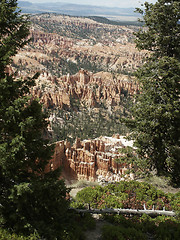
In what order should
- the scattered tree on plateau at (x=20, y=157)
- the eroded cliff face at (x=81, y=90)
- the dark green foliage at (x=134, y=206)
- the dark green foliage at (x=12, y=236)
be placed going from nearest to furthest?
the scattered tree on plateau at (x=20, y=157) < the dark green foliage at (x=12, y=236) < the dark green foliage at (x=134, y=206) < the eroded cliff face at (x=81, y=90)

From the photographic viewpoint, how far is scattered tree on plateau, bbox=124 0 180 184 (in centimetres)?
1088

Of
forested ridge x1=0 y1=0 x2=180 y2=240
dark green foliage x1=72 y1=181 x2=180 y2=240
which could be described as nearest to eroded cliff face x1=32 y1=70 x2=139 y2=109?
dark green foliage x1=72 y1=181 x2=180 y2=240

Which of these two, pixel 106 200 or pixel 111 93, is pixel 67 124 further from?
pixel 106 200

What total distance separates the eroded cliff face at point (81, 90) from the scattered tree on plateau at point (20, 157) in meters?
75.7

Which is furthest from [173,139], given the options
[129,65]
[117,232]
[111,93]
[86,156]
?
[129,65]

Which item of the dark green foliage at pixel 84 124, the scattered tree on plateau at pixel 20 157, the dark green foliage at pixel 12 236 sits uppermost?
the scattered tree on plateau at pixel 20 157

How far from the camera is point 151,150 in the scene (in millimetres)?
12555

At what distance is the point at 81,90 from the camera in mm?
101000

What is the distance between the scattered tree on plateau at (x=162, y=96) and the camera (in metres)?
10.9

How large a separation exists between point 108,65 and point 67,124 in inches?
4489

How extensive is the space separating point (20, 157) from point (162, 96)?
7603mm

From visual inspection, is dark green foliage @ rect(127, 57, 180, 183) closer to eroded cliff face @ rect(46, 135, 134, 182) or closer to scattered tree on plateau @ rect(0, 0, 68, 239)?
scattered tree on plateau @ rect(0, 0, 68, 239)

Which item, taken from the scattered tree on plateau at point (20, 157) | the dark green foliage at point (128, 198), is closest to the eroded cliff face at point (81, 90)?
the dark green foliage at point (128, 198)

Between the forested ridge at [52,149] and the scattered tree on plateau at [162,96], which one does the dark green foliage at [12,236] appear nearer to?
the forested ridge at [52,149]
